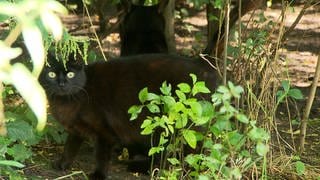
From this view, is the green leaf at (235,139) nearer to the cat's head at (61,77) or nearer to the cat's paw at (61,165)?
the cat's head at (61,77)

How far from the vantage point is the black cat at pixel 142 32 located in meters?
4.68

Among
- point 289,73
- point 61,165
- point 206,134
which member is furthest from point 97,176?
point 289,73

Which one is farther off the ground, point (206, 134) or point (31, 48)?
point (31, 48)

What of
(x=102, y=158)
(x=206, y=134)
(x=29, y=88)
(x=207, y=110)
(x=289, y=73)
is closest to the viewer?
(x=29, y=88)

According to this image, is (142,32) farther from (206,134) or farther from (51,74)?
(206,134)

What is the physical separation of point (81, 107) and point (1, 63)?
7.92ft

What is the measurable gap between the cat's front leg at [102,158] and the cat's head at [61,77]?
327mm

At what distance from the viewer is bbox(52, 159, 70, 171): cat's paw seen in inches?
134

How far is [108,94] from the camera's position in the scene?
3.40m

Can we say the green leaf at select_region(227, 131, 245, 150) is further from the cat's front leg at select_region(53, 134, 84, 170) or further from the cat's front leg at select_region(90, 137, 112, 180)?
the cat's front leg at select_region(53, 134, 84, 170)

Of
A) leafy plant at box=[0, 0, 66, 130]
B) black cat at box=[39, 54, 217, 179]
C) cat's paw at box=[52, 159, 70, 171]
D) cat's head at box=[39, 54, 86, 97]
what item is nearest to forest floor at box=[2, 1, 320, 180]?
cat's paw at box=[52, 159, 70, 171]

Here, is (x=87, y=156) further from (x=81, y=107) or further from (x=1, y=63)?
(x=1, y=63)

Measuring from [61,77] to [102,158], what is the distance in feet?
1.66

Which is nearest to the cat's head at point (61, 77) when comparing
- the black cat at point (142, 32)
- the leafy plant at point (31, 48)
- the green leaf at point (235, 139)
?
the green leaf at point (235, 139)
